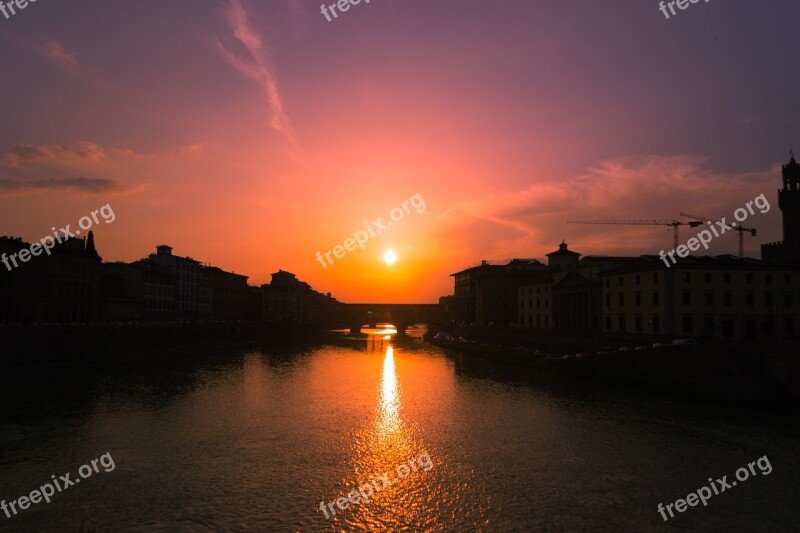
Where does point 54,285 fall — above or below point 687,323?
above

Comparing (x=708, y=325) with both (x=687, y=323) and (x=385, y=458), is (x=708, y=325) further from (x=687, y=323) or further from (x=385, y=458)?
(x=385, y=458)

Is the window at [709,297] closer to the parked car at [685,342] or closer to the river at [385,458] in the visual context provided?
the parked car at [685,342]

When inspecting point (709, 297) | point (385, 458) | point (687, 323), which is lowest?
point (385, 458)

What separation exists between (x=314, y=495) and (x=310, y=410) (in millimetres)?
21156

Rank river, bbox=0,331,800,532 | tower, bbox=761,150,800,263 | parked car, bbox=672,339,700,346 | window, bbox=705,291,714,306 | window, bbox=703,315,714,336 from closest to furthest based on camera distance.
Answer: river, bbox=0,331,800,532
parked car, bbox=672,339,700,346
window, bbox=703,315,714,336
window, bbox=705,291,714,306
tower, bbox=761,150,800,263

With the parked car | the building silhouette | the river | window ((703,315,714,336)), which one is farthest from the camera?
the building silhouette

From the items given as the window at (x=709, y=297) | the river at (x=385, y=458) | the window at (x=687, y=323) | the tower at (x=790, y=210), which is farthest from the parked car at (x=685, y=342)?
the tower at (x=790, y=210)

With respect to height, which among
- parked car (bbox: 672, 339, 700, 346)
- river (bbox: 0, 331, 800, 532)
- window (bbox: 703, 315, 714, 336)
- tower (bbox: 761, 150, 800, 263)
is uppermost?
tower (bbox: 761, 150, 800, 263)

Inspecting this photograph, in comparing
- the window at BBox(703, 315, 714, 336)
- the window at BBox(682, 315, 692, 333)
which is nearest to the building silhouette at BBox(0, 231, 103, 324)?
the window at BBox(682, 315, 692, 333)

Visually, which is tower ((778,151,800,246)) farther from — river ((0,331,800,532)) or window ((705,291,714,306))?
river ((0,331,800,532))

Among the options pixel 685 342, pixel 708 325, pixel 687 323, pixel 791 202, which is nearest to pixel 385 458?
pixel 685 342

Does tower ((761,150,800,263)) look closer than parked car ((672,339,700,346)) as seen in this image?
No

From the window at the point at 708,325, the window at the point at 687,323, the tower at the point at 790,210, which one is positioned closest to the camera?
the window at the point at 708,325

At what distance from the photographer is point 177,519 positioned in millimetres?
23484
